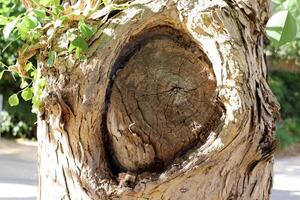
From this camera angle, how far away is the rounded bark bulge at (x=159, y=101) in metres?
1.65

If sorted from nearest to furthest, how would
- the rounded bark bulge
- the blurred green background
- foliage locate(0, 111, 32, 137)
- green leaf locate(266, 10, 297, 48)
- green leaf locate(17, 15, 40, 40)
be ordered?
green leaf locate(266, 10, 297, 48) < green leaf locate(17, 15, 40, 40) < the rounded bark bulge < the blurred green background < foliage locate(0, 111, 32, 137)

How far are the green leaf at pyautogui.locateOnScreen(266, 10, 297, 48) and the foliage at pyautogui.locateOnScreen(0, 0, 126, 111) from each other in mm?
709

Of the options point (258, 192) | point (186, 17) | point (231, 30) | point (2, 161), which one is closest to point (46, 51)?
point (186, 17)

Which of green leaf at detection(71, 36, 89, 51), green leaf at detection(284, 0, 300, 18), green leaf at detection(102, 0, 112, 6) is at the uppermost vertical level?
green leaf at detection(102, 0, 112, 6)

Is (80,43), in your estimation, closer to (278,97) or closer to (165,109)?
(165,109)

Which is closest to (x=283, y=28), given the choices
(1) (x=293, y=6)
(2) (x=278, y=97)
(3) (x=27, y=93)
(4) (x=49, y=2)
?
(1) (x=293, y=6)

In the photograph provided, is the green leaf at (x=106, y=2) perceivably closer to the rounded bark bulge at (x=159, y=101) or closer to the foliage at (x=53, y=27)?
the foliage at (x=53, y=27)

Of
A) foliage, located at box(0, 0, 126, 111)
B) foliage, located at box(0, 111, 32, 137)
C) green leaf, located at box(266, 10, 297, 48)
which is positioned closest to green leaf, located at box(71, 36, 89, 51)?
foliage, located at box(0, 0, 126, 111)

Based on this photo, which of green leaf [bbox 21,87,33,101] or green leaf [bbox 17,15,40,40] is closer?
green leaf [bbox 17,15,40,40]

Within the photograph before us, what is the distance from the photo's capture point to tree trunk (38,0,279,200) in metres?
1.54

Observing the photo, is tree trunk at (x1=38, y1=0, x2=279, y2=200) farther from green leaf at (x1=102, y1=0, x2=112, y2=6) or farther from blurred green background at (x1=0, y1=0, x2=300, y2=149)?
blurred green background at (x1=0, y1=0, x2=300, y2=149)

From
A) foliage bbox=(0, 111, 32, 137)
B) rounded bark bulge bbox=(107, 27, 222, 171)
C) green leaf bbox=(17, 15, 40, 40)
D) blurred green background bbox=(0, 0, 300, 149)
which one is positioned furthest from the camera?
foliage bbox=(0, 111, 32, 137)

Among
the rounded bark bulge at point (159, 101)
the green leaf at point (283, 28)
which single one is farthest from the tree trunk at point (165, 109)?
the green leaf at point (283, 28)

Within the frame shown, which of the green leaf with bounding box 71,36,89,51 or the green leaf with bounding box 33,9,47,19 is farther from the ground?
the green leaf with bounding box 33,9,47,19
